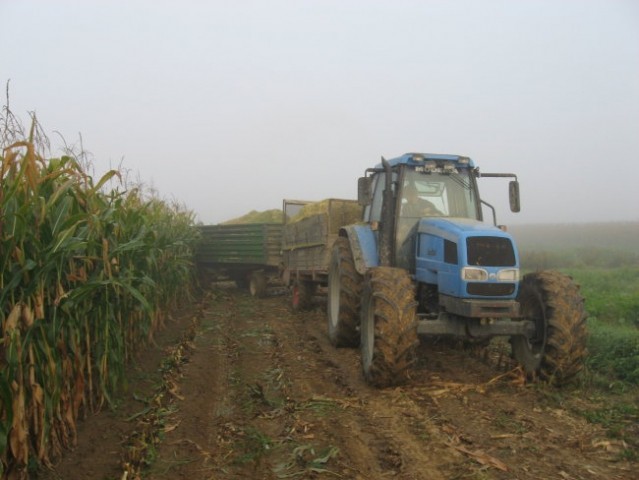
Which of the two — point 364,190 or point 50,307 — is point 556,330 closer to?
point 364,190

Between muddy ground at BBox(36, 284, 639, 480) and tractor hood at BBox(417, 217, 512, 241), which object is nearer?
muddy ground at BBox(36, 284, 639, 480)

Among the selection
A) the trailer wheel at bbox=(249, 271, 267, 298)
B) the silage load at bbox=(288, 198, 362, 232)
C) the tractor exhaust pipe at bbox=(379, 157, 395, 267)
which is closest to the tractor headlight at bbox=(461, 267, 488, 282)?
the tractor exhaust pipe at bbox=(379, 157, 395, 267)

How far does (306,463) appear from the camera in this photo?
12.1 ft

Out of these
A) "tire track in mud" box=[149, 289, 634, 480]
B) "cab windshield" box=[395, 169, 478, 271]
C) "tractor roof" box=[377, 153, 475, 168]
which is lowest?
"tire track in mud" box=[149, 289, 634, 480]

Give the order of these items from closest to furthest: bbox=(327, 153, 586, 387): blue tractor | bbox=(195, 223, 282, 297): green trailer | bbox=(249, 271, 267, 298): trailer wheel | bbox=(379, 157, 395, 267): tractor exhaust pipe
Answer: bbox=(327, 153, 586, 387): blue tractor, bbox=(379, 157, 395, 267): tractor exhaust pipe, bbox=(195, 223, 282, 297): green trailer, bbox=(249, 271, 267, 298): trailer wheel

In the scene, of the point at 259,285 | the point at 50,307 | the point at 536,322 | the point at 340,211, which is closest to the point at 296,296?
the point at 340,211

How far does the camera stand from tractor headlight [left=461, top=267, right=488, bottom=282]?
5.25 metres

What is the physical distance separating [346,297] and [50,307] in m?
3.56

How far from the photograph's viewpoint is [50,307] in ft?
12.2

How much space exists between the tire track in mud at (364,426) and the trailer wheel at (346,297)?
1.19ft

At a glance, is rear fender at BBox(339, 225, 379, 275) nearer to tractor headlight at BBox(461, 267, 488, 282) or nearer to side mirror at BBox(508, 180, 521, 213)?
tractor headlight at BBox(461, 267, 488, 282)

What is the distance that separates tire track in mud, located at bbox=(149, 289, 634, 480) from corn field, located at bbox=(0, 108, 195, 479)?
76cm

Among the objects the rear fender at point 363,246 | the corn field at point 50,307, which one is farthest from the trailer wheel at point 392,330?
the corn field at point 50,307

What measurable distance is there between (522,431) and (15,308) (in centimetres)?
367
